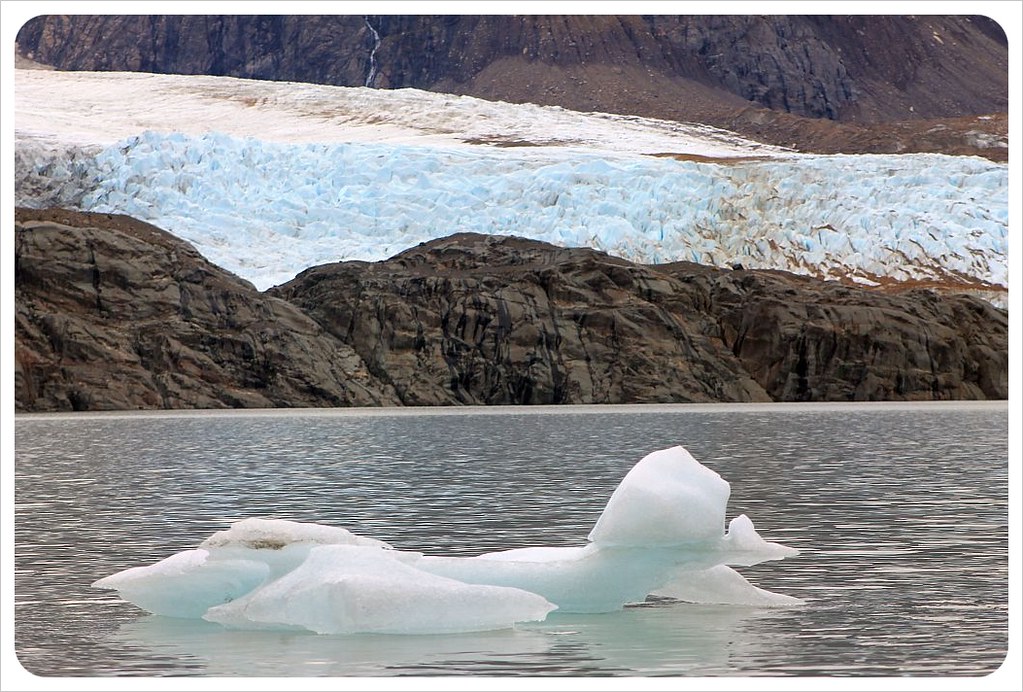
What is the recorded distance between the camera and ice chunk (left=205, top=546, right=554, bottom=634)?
8742 millimetres

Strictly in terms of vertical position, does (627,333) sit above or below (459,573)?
below

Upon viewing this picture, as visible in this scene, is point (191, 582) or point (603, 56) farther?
point (603, 56)

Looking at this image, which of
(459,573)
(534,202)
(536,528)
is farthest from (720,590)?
(534,202)

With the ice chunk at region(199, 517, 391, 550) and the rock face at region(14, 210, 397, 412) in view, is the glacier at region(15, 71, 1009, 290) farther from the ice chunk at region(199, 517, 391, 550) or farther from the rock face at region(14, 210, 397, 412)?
the ice chunk at region(199, 517, 391, 550)

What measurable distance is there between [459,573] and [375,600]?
1.07 meters

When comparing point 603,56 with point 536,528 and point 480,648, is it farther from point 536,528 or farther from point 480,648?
point 480,648

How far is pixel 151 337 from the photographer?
49.4 metres

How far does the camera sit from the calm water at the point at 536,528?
834 centimetres

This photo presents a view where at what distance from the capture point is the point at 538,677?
25.4 ft

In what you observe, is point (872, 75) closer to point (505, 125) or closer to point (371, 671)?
point (505, 125)

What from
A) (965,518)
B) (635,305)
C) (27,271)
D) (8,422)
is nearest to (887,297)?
(635,305)

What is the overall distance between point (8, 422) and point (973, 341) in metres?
46.4

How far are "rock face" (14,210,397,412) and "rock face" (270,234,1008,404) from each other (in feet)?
6.81

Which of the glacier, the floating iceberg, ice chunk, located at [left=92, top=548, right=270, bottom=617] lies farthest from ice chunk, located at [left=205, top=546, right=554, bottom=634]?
the glacier
